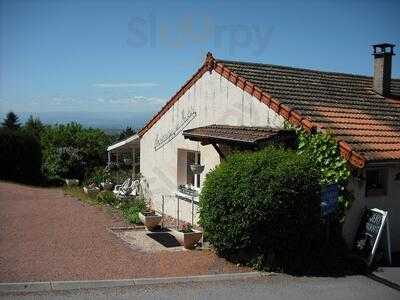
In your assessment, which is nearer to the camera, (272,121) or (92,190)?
(272,121)

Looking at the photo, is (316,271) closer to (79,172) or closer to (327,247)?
(327,247)

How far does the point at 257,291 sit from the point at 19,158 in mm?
20144

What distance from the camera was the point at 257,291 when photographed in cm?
787

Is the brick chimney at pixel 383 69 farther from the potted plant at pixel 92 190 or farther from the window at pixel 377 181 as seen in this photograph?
the potted plant at pixel 92 190

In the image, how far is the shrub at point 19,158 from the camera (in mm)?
24719

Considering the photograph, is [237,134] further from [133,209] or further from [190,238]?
[133,209]

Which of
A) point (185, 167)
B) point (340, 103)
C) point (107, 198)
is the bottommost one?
point (107, 198)

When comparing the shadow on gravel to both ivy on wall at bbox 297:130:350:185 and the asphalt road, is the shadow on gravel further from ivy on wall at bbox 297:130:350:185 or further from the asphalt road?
ivy on wall at bbox 297:130:350:185

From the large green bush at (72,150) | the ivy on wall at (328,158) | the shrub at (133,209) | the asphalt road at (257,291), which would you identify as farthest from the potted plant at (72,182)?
the asphalt road at (257,291)

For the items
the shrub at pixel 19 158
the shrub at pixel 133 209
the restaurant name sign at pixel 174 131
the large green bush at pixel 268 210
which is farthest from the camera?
the shrub at pixel 19 158

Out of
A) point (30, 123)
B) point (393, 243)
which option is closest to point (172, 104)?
point (393, 243)

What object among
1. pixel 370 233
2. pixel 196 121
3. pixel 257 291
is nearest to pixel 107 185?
pixel 196 121

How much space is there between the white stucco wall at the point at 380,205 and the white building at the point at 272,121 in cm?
2

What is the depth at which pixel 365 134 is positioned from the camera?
10562mm
